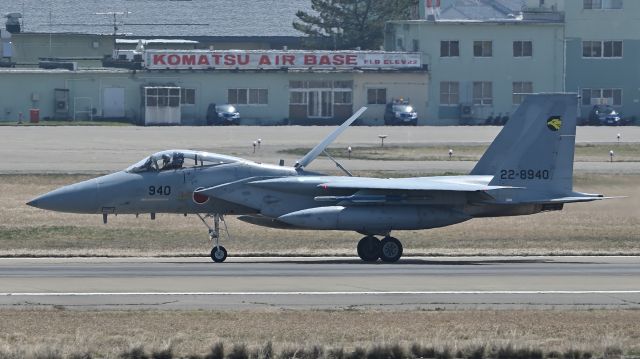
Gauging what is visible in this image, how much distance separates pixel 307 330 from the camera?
66.7 ft

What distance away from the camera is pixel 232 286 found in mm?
25625

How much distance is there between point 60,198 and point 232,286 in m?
6.73

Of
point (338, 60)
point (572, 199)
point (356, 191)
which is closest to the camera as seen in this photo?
point (572, 199)

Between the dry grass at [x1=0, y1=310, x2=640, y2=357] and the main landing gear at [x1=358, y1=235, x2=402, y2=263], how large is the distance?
894cm

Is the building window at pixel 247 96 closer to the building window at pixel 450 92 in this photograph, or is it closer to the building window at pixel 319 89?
the building window at pixel 319 89

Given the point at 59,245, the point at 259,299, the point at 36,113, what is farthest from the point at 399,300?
the point at 36,113

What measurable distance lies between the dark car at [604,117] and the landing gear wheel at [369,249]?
59998 mm

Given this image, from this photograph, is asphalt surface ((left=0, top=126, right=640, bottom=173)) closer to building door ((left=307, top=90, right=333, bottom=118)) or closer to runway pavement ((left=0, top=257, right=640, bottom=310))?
building door ((left=307, top=90, right=333, bottom=118))

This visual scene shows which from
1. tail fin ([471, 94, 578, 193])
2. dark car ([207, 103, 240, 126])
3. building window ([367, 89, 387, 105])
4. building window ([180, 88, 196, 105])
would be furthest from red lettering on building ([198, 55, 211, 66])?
tail fin ([471, 94, 578, 193])

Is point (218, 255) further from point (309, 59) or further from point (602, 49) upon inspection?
point (602, 49)

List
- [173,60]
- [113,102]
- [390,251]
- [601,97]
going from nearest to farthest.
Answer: [390,251], [113,102], [173,60], [601,97]

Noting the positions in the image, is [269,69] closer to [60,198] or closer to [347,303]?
[60,198]

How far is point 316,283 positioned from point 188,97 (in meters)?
62.9

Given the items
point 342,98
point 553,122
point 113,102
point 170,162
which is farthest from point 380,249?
point 342,98
